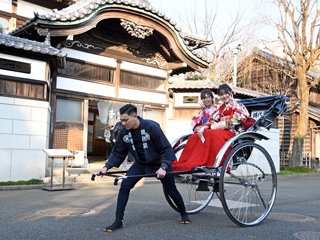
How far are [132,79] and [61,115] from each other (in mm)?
3588

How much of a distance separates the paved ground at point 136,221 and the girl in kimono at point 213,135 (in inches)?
35.5

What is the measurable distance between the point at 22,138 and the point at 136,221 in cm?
596

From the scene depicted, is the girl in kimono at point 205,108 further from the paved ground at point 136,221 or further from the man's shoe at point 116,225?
the man's shoe at point 116,225

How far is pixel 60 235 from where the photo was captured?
396cm

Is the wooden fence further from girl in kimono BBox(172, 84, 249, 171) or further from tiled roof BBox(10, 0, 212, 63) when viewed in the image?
girl in kimono BBox(172, 84, 249, 171)

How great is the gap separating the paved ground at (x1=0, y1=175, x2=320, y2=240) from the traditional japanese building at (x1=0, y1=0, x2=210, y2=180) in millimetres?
3765

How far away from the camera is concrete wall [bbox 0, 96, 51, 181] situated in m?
9.11

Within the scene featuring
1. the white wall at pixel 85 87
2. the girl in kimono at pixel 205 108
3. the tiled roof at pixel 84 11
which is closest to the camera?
the girl in kimono at pixel 205 108

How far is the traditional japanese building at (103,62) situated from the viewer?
1062 centimetres

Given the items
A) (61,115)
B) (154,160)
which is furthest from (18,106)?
(154,160)

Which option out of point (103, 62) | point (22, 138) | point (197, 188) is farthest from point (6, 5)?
point (197, 188)

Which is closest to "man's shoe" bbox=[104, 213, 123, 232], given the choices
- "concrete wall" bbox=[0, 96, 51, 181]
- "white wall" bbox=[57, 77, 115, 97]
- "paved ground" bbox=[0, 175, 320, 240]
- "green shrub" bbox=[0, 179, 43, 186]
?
"paved ground" bbox=[0, 175, 320, 240]

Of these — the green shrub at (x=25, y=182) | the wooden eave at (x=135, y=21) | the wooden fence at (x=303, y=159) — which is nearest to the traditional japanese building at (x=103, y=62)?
the wooden eave at (x=135, y=21)

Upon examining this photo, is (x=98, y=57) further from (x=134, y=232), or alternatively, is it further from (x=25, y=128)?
(x=134, y=232)
